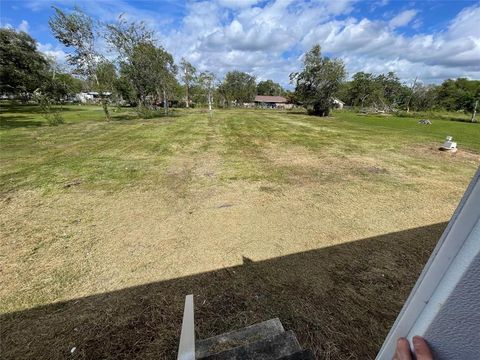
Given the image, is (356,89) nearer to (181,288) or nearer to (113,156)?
(113,156)

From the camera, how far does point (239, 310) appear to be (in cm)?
230

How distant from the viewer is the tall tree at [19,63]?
72.7 ft

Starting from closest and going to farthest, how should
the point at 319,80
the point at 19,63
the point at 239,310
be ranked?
1. the point at 239,310
2. the point at 19,63
3. the point at 319,80

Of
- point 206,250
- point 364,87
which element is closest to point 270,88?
point 364,87

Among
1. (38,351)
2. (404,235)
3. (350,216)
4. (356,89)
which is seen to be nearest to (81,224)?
(38,351)

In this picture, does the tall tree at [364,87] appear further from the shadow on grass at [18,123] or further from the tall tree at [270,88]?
the shadow on grass at [18,123]

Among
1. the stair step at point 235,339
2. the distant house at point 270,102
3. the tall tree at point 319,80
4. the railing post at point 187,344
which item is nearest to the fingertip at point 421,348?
the railing post at point 187,344

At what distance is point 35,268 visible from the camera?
2846mm

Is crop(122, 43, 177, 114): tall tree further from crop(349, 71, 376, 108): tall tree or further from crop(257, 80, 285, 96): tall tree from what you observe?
crop(257, 80, 285, 96): tall tree

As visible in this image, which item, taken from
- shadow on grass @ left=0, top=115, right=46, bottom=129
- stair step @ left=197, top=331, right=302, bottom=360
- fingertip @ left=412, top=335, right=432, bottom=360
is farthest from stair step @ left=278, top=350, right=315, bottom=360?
shadow on grass @ left=0, top=115, right=46, bottom=129

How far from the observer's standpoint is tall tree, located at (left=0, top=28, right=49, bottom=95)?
72.7ft

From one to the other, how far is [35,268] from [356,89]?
55.4m

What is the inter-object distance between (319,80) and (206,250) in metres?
29.1

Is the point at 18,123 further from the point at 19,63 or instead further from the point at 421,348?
the point at 421,348
